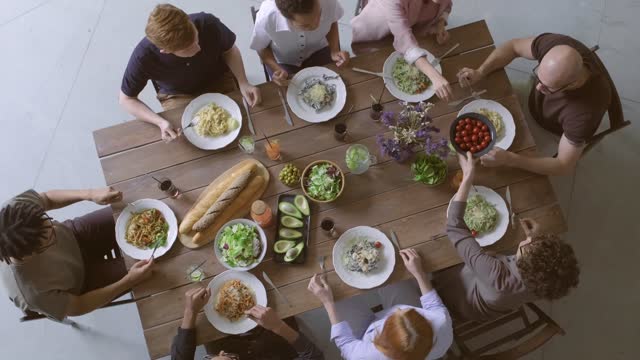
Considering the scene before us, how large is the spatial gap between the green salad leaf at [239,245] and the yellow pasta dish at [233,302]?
0.13 metres

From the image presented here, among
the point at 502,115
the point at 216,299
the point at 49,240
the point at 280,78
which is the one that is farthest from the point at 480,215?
the point at 49,240

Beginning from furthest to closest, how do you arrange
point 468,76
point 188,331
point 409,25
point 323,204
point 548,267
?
point 409,25 < point 468,76 < point 323,204 < point 188,331 < point 548,267

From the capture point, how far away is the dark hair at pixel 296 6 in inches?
89.0

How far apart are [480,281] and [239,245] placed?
122 cm

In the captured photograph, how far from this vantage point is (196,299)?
7.38ft

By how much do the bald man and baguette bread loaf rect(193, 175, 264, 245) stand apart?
3.94ft

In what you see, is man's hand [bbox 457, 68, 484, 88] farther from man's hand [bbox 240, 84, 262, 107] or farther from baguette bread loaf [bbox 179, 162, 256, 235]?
baguette bread loaf [bbox 179, 162, 256, 235]

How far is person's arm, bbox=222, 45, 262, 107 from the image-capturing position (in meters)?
2.57

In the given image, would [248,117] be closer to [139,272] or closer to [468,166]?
[139,272]

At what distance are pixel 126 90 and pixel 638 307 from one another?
12.2 feet

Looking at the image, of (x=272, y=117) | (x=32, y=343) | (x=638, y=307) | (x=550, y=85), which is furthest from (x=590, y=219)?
(x=32, y=343)

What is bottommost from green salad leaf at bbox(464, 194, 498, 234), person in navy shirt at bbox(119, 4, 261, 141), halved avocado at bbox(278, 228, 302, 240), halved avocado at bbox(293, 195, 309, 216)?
green salad leaf at bbox(464, 194, 498, 234)

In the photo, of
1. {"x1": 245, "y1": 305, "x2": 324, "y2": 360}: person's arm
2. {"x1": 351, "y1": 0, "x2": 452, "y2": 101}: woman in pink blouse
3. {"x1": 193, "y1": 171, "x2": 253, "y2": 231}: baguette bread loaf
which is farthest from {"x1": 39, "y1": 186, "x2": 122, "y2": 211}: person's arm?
{"x1": 351, "y1": 0, "x2": 452, "y2": 101}: woman in pink blouse

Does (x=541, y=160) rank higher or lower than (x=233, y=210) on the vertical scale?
lower
